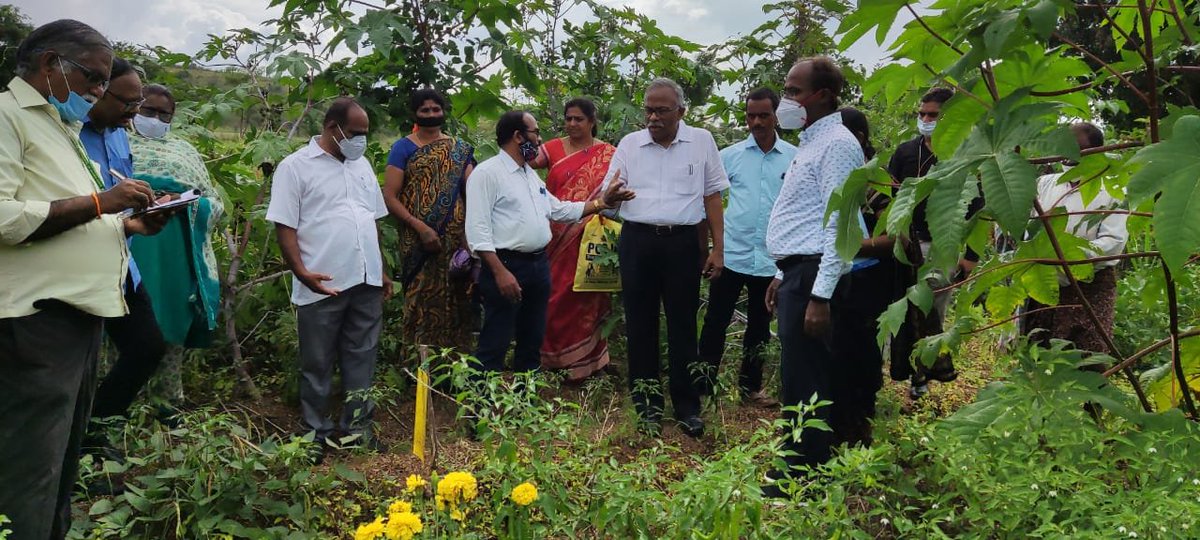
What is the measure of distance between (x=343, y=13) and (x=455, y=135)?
0.90 meters

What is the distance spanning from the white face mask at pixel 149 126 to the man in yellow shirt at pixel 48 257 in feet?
4.23

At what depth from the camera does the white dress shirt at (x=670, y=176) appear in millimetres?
4406

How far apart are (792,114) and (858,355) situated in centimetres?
97

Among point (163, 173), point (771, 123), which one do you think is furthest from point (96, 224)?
point (771, 123)

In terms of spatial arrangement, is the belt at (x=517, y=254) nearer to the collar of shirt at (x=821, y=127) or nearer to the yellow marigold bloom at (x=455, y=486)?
the collar of shirt at (x=821, y=127)

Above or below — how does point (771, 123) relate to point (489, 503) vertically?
above

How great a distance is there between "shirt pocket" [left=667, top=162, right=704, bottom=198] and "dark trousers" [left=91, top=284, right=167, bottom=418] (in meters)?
2.33

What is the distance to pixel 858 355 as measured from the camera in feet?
11.8

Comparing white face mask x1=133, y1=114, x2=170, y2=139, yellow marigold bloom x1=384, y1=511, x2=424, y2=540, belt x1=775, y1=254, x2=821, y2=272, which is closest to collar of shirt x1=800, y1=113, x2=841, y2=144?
belt x1=775, y1=254, x2=821, y2=272

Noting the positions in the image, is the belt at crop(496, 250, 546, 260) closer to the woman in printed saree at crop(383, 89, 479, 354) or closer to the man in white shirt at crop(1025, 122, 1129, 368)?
the woman in printed saree at crop(383, 89, 479, 354)

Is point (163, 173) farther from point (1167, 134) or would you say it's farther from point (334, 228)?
point (1167, 134)

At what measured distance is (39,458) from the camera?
8.13 ft

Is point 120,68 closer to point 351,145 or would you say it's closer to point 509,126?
point 351,145

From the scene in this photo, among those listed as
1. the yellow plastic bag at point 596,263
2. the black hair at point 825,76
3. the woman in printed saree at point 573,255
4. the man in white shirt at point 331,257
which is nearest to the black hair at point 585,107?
the woman in printed saree at point 573,255
